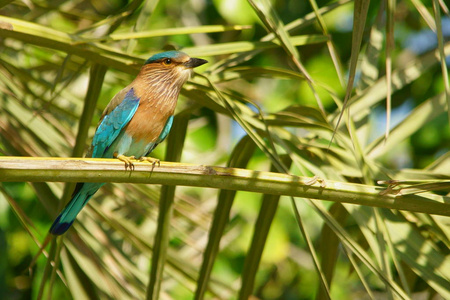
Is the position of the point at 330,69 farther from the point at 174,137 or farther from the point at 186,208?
the point at 174,137

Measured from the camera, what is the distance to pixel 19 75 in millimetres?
2482

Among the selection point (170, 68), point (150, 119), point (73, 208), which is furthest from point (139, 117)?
point (73, 208)

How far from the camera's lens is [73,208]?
2113 millimetres

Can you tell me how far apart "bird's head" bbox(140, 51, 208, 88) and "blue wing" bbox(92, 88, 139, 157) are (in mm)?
215

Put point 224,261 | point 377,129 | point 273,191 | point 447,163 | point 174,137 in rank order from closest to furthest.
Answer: point 273,191, point 447,163, point 174,137, point 224,261, point 377,129

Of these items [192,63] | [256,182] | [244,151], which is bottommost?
[256,182]

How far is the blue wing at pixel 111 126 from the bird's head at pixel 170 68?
21 centimetres

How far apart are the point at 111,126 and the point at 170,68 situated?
0.49m

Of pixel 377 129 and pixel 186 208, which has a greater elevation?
pixel 377 129

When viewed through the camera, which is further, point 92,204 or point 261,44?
point 92,204

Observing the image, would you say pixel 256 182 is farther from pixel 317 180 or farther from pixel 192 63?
pixel 192 63

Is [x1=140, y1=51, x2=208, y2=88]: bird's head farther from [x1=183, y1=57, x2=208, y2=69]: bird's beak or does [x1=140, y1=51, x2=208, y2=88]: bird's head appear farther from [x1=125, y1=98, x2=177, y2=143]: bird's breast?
[x1=125, y1=98, x2=177, y2=143]: bird's breast

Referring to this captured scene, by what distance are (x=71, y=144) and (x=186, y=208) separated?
71cm

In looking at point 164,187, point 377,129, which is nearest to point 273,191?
point 164,187
